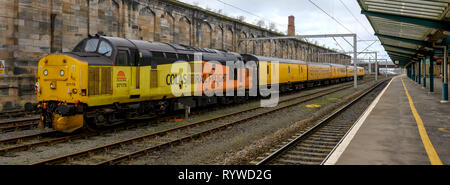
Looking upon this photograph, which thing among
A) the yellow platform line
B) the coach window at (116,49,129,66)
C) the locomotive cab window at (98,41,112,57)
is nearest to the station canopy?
the yellow platform line

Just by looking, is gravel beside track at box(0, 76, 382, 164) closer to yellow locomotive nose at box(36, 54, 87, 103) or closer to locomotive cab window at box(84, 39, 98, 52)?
yellow locomotive nose at box(36, 54, 87, 103)

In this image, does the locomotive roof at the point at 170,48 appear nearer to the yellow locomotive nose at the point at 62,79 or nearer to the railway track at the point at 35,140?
the yellow locomotive nose at the point at 62,79

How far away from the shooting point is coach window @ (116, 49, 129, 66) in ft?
34.2

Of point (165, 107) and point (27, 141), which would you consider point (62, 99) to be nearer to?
point (27, 141)

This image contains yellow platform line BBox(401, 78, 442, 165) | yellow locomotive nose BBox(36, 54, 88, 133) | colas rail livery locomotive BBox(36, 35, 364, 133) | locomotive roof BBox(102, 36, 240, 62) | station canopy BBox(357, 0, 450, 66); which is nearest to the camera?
yellow platform line BBox(401, 78, 442, 165)

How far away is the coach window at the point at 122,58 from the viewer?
1043cm

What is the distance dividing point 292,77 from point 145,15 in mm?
14332

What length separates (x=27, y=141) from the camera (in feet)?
31.1

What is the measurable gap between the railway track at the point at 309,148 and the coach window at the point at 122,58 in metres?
5.99

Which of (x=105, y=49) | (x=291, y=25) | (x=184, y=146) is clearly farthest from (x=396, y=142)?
(x=291, y=25)

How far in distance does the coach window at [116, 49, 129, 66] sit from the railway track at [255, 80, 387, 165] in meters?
5.99

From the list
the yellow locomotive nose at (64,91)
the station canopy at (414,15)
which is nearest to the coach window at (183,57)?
the yellow locomotive nose at (64,91)

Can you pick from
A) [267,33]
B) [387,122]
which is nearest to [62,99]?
[387,122]

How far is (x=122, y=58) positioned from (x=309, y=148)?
271 inches
